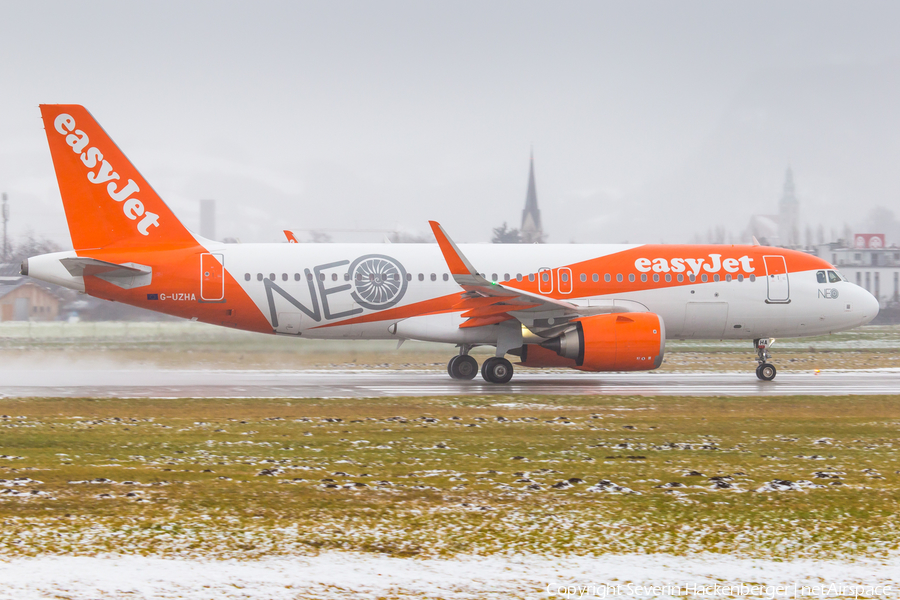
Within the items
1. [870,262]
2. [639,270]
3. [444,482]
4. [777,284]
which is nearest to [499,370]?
[639,270]

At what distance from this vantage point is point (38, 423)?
12203 millimetres

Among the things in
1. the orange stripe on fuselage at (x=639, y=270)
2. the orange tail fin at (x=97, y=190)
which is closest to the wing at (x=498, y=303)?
the orange stripe on fuselage at (x=639, y=270)

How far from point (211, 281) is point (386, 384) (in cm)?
490

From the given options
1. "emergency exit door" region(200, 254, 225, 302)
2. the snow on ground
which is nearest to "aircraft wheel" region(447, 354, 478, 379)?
"emergency exit door" region(200, 254, 225, 302)

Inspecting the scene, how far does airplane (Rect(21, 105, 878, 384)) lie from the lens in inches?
762

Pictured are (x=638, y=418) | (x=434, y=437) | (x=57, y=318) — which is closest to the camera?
(x=434, y=437)

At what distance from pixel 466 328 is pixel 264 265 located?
16.9 feet

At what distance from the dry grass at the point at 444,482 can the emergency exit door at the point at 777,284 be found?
27.8ft

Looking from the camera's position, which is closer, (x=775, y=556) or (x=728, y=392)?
(x=775, y=556)

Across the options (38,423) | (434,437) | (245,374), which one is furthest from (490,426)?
(245,374)

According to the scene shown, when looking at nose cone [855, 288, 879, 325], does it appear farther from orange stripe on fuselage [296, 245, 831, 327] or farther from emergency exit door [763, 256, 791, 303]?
emergency exit door [763, 256, 791, 303]

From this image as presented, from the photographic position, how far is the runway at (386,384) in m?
17.3

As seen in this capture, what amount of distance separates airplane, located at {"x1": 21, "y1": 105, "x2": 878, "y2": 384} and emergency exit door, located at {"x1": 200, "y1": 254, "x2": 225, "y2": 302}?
0.11 ft

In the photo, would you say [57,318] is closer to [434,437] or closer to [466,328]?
[466,328]
